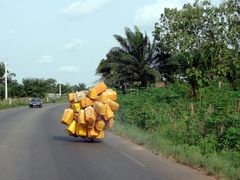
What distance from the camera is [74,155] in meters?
14.7

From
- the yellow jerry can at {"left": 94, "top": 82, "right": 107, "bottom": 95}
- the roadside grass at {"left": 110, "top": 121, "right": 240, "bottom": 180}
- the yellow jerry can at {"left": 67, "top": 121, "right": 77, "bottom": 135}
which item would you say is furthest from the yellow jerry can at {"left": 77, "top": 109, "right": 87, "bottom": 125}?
the roadside grass at {"left": 110, "top": 121, "right": 240, "bottom": 180}

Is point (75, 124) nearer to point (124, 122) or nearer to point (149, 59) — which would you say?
point (124, 122)

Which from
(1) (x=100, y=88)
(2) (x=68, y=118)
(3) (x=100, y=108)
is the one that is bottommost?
(2) (x=68, y=118)

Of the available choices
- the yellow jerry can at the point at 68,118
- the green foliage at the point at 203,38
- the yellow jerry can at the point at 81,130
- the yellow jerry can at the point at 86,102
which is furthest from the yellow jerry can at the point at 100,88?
the green foliage at the point at 203,38

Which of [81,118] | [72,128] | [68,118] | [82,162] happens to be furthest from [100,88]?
[82,162]

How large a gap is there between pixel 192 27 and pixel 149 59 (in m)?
4.74

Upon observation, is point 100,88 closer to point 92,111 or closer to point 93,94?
point 93,94

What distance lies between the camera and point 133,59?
146 ft

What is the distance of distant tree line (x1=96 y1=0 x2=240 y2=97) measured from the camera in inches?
1697

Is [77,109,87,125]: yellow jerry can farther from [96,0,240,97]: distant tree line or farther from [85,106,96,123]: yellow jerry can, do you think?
[96,0,240,97]: distant tree line

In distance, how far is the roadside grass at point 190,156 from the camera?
447 inches

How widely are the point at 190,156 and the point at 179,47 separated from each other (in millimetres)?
32410

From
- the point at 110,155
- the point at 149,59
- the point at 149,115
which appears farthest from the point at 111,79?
the point at 110,155

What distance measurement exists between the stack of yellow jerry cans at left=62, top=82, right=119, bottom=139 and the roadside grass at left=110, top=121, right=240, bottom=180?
1740 mm
